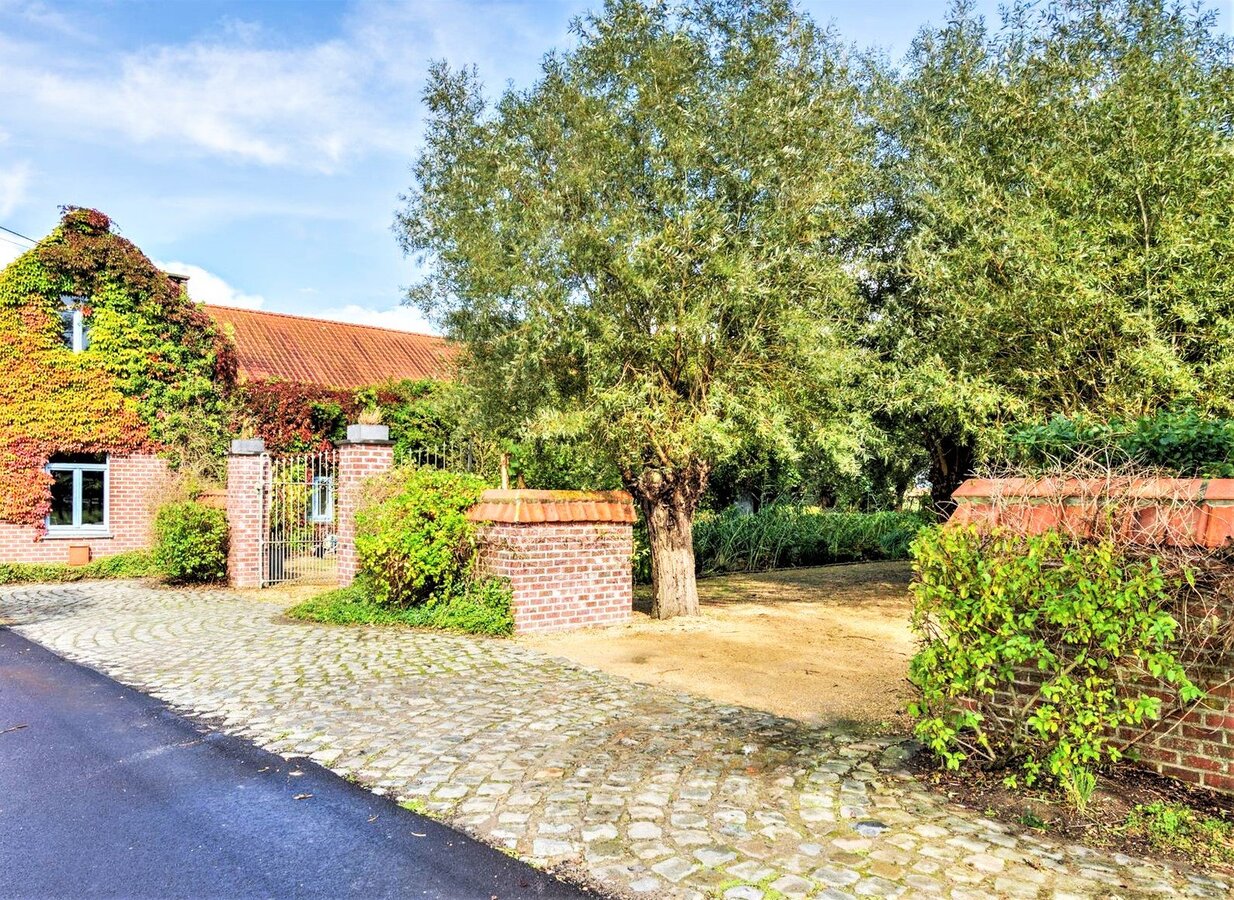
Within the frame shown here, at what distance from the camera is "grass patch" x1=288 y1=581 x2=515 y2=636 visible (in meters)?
8.95

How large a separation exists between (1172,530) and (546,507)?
6.20 m

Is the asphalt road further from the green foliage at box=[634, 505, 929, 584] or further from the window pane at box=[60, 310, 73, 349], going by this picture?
the window pane at box=[60, 310, 73, 349]

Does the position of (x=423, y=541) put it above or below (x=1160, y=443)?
below

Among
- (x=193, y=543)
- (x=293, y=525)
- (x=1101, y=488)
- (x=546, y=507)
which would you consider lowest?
(x=193, y=543)

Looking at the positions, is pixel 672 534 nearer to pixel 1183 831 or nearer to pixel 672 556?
pixel 672 556

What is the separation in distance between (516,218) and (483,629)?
450cm

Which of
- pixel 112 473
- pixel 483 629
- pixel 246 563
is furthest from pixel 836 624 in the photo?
pixel 112 473

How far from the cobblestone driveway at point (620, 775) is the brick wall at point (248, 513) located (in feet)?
18.6

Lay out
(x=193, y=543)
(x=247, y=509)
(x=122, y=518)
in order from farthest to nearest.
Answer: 1. (x=122, y=518)
2. (x=193, y=543)
3. (x=247, y=509)

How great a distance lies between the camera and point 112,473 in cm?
1758

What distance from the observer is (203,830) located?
3906 millimetres

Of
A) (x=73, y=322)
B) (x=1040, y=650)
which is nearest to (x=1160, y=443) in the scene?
(x=1040, y=650)

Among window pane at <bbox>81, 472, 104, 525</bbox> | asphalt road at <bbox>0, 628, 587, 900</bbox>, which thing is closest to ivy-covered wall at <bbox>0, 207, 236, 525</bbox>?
window pane at <bbox>81, 472, 104, 525</bbox>

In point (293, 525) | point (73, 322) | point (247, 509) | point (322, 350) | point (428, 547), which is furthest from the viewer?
point (322, 350)
